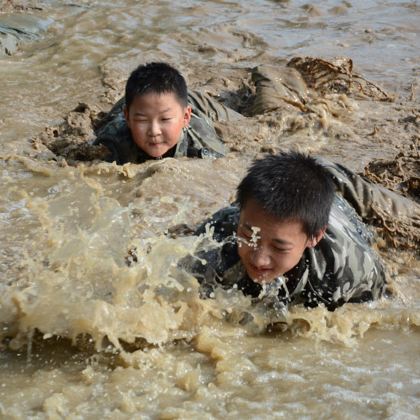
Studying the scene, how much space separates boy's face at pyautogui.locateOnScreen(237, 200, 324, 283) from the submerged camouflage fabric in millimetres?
1912

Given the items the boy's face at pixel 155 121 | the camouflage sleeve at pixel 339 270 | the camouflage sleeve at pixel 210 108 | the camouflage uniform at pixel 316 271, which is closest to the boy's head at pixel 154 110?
the boy's face at pixel 155 121

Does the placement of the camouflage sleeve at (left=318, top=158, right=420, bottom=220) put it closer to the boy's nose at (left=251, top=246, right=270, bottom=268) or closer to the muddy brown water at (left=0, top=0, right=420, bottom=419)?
the muddy brown water at (left=0, top=0, right=420, bottom=419)

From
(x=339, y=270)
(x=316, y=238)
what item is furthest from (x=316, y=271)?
(x=316, y=238)

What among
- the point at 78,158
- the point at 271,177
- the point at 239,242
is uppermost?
the point at 271,177

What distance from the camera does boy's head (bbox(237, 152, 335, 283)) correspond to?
3020mm

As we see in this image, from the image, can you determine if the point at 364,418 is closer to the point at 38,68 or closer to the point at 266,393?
the point at 266,393

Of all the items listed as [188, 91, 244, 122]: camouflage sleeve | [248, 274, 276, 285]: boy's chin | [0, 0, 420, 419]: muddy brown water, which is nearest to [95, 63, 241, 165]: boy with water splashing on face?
[0, 0, 420, 419]: muddy brown water

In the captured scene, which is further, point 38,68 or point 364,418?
point 38,68

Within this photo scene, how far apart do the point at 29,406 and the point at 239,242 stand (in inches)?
40.2

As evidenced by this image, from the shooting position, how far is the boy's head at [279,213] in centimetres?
302

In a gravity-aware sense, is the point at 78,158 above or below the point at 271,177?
below

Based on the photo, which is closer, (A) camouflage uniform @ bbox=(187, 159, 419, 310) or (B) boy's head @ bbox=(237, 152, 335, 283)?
(B) boy's head @ bbox=(237, 152, 335, 283)

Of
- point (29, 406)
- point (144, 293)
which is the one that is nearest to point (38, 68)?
point (144, 293)

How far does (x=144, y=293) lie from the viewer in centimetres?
309
